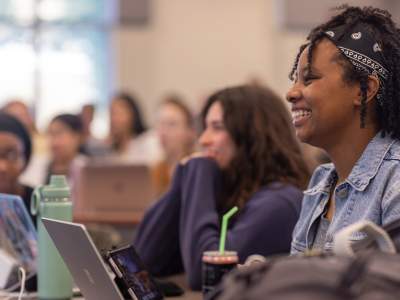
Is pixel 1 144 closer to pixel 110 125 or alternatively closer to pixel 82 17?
pixel 110 125

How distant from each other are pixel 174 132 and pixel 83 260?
3.85 metres

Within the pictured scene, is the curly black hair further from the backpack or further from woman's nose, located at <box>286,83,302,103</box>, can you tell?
the backpack

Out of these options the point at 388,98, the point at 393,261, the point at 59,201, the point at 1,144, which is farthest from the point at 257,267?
the point at 1,144

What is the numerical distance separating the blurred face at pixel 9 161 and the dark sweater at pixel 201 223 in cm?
50

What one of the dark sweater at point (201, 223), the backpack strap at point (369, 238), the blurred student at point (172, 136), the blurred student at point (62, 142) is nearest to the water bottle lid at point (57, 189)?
the dark sweater at point (201, 223)

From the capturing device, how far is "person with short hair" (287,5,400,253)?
5.59ft

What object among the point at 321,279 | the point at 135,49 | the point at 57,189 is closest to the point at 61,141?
the point at 135,49

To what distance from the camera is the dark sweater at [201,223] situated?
2.24 meters

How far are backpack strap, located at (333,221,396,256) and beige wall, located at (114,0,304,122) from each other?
6385 mm

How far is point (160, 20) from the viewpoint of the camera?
307 inches

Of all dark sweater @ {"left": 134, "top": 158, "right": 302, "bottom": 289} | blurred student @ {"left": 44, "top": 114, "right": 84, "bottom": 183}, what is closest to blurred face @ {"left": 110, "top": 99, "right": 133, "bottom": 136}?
blurred student @ {"left": 44, "top": 114, "right": 84, "bottom": 183}

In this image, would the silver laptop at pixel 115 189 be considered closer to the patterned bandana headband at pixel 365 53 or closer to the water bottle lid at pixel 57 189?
the water bottle lid at pixel 57 189

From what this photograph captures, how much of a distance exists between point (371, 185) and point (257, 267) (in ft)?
2.12

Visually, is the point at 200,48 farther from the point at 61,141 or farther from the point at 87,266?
the point at 87,266
